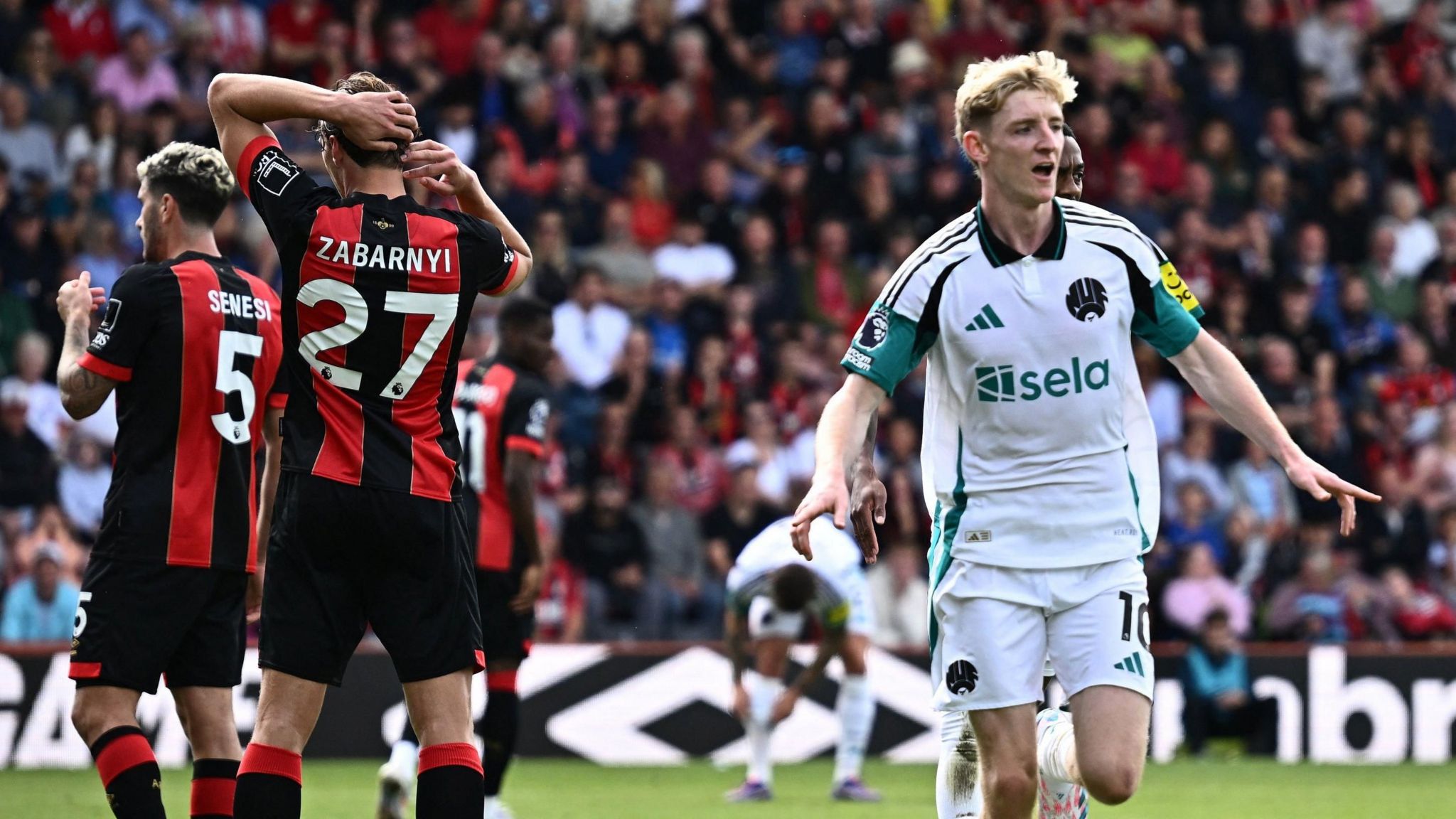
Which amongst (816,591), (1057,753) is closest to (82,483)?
(816,591)

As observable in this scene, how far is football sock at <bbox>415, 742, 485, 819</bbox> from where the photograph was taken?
19.0 ft

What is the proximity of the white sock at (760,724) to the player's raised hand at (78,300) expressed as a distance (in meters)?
5.92

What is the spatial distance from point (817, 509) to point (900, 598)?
10.3m

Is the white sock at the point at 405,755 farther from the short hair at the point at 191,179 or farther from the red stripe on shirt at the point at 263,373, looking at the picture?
the short hair at the point at 191,179

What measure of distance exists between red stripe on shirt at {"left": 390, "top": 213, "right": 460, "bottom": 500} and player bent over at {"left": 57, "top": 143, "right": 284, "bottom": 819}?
1124 mm

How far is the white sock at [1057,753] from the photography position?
642cm

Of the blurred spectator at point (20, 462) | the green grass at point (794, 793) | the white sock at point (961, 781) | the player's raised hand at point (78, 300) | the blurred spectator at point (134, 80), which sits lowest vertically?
A: the green grass at point (794, 793)

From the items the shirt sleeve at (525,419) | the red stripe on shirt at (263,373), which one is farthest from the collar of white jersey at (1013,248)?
the shirt sleeve at (525,419)

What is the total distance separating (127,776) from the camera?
658 centimetres

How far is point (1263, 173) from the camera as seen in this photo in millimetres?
19062

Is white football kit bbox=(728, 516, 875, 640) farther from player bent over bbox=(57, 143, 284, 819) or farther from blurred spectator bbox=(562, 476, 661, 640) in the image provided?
player bent over bbox=(57, 143, 284, 819)

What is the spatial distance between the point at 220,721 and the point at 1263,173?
14.4 meters

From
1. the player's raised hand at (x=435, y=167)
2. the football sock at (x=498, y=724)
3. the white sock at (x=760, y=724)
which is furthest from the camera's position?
the white sock at (x=760, y=724)

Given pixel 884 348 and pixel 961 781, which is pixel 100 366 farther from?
pixel 961 781
